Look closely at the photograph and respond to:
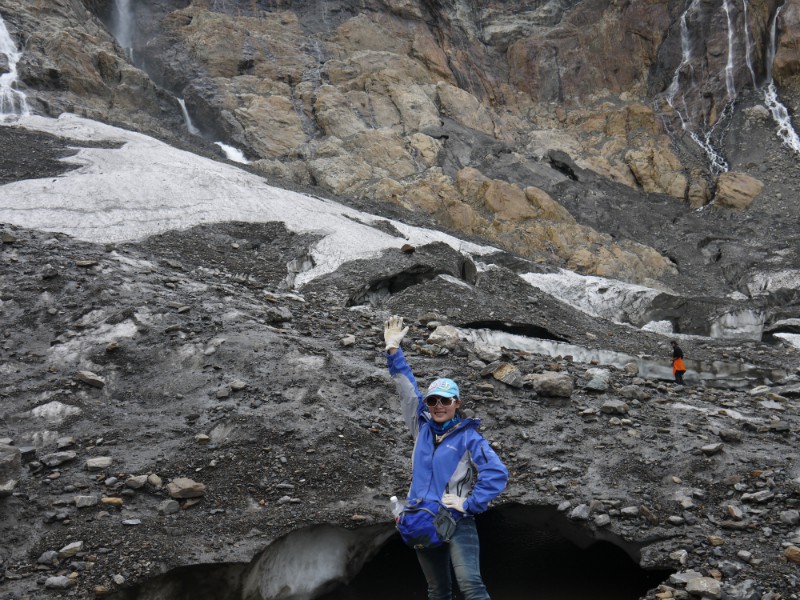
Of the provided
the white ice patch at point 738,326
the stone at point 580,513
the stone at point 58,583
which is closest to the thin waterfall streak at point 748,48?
the white ice patch at point 738,326

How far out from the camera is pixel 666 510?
249 inches

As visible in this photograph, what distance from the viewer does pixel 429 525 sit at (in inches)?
170

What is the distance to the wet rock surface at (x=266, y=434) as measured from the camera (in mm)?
5766

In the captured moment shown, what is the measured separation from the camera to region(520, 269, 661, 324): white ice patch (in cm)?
1870

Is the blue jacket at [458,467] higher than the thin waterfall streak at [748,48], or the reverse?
the thin waterfall streak at [748,48]

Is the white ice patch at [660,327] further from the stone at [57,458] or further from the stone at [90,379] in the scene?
the stone at [57,458]

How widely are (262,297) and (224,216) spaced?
522 cm

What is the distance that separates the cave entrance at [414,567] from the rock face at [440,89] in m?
23.1

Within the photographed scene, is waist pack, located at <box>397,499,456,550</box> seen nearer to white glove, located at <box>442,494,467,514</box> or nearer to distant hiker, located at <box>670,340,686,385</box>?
white glove, located at <box>442,494,467,514</box>

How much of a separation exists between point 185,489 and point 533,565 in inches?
136

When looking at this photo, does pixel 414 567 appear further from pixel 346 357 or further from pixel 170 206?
pixel 170 206

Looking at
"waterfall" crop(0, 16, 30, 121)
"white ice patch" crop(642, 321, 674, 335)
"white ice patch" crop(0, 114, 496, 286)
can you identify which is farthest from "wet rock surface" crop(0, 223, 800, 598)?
"waterfall" crop(0, 16, 30, 121)

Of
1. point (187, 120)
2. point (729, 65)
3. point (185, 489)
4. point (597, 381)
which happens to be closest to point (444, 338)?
point (597, 381)

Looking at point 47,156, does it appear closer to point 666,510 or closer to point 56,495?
point 56,495
